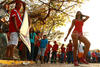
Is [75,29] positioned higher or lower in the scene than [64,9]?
lower

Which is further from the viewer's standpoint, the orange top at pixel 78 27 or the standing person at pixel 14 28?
the orange top at pixel 78 27

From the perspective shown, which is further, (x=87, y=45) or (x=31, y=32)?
(x=31, y=32)

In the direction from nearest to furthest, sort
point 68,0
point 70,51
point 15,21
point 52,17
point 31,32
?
1. point 15,21
2. point 31,32
3. point 70,51
4. point 68,0
5. point 52,17

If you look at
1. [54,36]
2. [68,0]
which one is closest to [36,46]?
[68,0]

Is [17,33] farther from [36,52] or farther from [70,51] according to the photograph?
[70,51]

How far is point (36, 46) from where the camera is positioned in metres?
10.2

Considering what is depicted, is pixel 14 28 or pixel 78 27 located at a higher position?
pixel 78 27

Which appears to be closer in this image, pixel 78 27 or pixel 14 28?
pixel 14 28

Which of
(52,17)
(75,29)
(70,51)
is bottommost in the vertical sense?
(70,51)

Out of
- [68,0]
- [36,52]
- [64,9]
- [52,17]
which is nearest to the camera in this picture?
[36,52]

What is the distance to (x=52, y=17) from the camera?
18828 mm

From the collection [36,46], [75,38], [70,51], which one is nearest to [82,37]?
[75,38]

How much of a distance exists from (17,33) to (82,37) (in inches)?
90.8

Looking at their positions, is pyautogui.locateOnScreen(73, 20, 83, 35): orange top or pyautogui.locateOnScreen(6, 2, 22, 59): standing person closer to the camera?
pyautogui.locateOnScreen(6, 2, 22, 59): standing person
